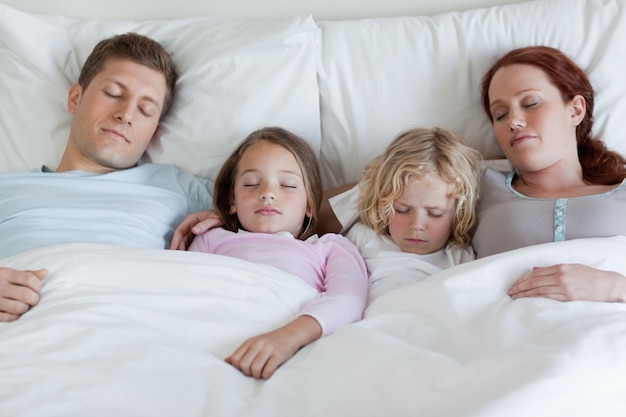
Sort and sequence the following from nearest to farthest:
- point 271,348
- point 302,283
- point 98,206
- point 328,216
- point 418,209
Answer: point 271,348 → point 302,283 → point 418,209 → point 98,206 → point 328,216

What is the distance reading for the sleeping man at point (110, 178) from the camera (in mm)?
1445

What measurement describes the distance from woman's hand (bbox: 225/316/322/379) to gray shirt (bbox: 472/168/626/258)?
509 mm

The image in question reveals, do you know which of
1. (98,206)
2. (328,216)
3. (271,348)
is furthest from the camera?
(328,216)

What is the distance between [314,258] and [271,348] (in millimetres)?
412

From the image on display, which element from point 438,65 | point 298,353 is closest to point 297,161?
point 438,65

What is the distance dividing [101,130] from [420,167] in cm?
86

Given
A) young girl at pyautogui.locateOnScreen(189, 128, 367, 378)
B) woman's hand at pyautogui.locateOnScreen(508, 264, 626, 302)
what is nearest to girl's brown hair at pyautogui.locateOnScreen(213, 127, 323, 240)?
young girl at pyautogui.locateOnScreen(189, 128, 367, 378)

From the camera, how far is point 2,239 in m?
1.41

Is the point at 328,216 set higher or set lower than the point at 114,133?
lower

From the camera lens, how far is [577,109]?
1.50 metres

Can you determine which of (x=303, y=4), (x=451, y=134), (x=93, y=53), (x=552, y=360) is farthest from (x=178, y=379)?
(x=303, y=4)

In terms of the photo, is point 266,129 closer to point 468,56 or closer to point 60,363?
point 468,56

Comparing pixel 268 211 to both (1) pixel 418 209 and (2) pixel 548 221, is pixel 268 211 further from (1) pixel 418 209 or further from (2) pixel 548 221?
(2) pixel 548 221

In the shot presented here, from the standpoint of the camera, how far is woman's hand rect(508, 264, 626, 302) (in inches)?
40.9
